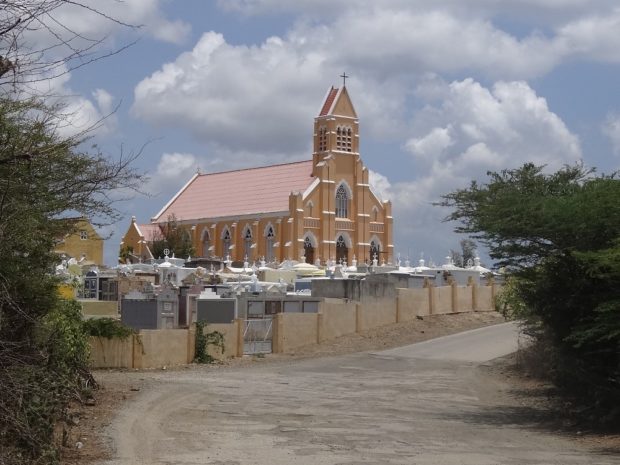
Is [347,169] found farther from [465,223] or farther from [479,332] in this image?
[465,223]

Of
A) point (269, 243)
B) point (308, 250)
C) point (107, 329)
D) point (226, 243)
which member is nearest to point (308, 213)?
point (308, 250)

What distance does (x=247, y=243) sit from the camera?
95.3m

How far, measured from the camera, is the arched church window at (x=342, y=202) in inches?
3703

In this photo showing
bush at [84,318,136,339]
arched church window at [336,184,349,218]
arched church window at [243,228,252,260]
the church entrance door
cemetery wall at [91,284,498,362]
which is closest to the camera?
bush at [84,318,136,339]

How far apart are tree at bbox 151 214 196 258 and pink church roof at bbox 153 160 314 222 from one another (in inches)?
230

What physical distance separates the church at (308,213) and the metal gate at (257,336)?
52395mm

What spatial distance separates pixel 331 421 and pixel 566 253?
17.7ft

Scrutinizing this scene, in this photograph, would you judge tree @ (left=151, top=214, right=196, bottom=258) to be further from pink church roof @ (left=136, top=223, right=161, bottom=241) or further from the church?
pink church roof @ (left=136, top=223, right=161, bottom=241)

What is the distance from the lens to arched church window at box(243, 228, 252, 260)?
94.5 m

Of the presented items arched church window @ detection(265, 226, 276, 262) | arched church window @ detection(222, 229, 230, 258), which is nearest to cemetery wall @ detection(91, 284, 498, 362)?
arched church window @ detection(265, 226, 276, 262)

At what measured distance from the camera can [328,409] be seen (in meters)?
19.9

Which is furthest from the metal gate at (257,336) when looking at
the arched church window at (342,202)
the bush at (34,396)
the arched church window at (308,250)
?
the arched church window at (342,202)

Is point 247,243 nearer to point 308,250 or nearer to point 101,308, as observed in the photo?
point 308,250

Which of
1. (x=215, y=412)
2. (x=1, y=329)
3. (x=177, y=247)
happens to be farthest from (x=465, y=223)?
(x=177, y=247)
